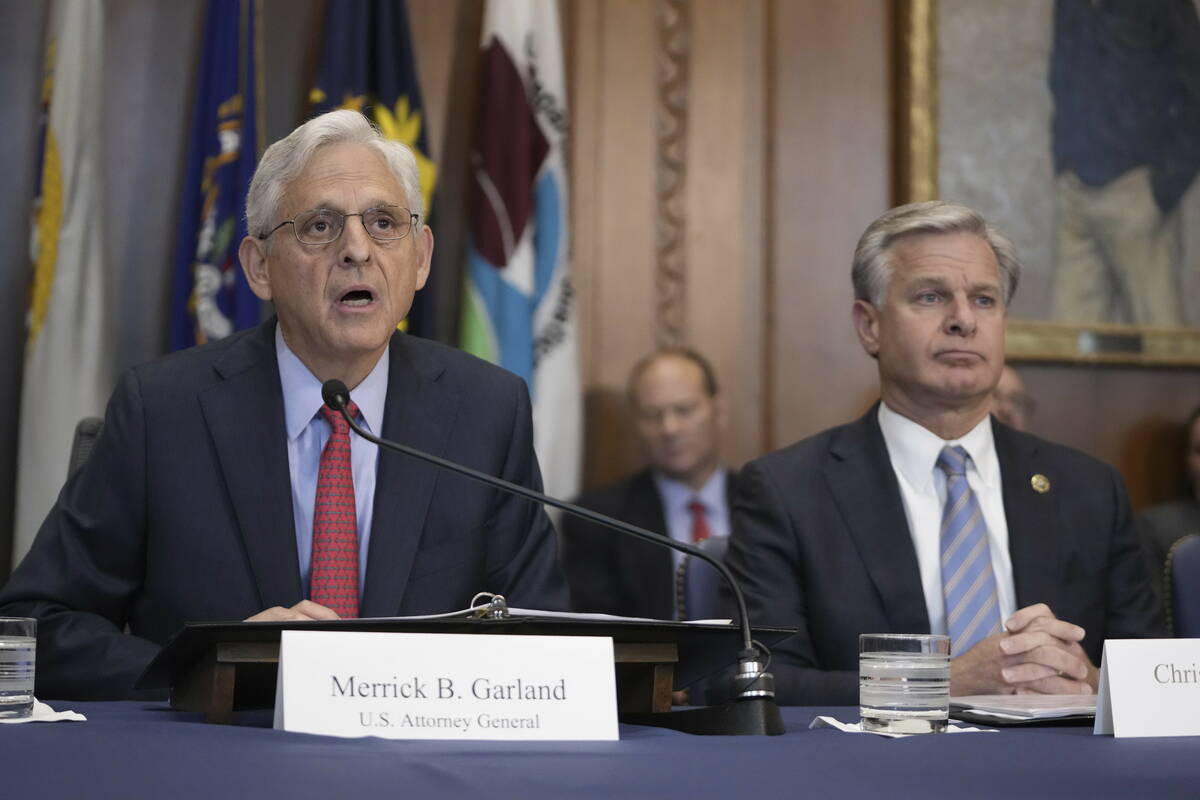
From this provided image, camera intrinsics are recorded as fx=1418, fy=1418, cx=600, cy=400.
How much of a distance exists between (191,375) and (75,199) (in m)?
2.27

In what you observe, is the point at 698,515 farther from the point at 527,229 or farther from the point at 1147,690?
the point at 1147,690

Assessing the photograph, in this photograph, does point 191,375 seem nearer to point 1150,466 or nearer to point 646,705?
point 646,705

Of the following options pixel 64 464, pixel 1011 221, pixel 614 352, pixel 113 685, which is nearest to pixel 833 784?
pixel 113 685

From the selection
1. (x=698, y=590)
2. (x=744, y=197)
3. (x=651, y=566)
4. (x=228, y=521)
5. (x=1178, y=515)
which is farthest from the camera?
(x=744, y=197)

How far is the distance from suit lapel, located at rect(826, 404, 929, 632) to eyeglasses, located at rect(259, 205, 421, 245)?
955 mm

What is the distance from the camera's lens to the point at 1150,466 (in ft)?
18.3

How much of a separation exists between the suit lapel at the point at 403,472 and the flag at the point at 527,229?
7.25 feet

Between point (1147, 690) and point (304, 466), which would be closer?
point (1147, 690)

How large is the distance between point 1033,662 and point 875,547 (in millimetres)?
513

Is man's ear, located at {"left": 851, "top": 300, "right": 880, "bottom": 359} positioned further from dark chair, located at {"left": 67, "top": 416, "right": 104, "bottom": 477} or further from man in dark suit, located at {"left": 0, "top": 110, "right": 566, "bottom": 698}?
dark chair, located at {"left": 67, "top": 416, "right": 104, "bottom": 477}

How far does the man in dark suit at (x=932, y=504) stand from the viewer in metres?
2.57

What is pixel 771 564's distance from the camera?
263 cm

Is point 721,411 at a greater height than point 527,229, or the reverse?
point 527,229

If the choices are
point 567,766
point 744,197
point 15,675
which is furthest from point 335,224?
point 744,197
